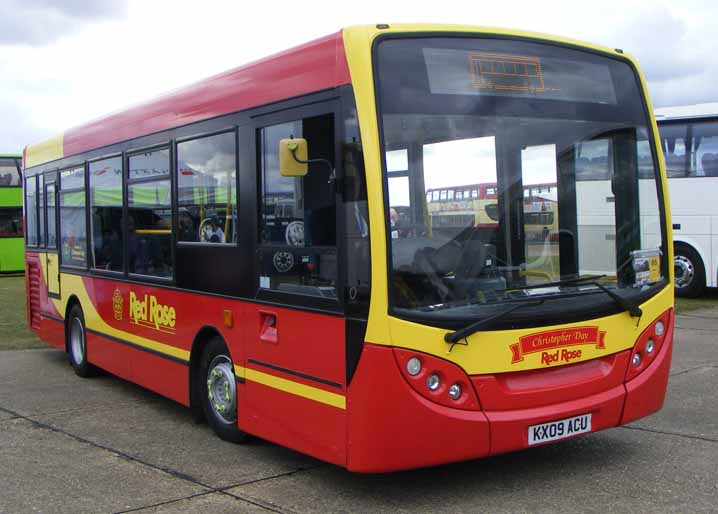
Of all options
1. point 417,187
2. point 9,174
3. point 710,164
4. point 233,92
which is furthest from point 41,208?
point 9,174

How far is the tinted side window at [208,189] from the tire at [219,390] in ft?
2.85

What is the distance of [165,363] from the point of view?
8.24 metres

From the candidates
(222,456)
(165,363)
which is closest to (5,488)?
(222,456)

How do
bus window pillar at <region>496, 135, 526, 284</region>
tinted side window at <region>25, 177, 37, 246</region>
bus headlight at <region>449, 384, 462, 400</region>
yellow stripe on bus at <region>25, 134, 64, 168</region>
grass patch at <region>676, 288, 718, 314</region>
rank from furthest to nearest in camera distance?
grass patch at <region>676, 288, 718, 314</region> → tinted side window at <region>25, 177, 37, 246</region> → yellow stripe on bus at <region>25, 134, 64, 168</region> → bus window pillar at <region>496, 135, 526, 284</region> → bus headlight at <region>449, 384, 462, 400</region>

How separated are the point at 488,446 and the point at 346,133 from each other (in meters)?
1.98

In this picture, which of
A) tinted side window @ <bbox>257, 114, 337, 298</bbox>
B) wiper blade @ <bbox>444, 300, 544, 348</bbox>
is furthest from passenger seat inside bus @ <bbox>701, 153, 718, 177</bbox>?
wiper blade @ <bbox>444, 300, 544, 348</bbox>

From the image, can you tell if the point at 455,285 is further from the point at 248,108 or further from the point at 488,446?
the point at 248,108

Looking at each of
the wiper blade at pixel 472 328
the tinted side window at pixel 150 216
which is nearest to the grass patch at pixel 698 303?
the tinted side window at pixel 150 216

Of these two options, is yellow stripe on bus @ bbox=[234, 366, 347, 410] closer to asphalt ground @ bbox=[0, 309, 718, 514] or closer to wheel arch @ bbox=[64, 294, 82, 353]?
asphalt ground @ bbox=[0, 309, 718, 514]

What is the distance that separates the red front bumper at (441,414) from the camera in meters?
5.29

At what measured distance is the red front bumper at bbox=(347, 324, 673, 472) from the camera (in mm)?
5289

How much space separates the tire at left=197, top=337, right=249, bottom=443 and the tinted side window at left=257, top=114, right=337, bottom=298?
0.99m

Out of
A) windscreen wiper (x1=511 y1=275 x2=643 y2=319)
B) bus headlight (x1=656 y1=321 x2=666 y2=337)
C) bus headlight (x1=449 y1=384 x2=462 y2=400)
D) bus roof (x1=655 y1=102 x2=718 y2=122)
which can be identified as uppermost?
bus roof (x1=655 y1=102 x2=718 y2=122)

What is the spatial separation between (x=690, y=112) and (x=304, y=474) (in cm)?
1483
